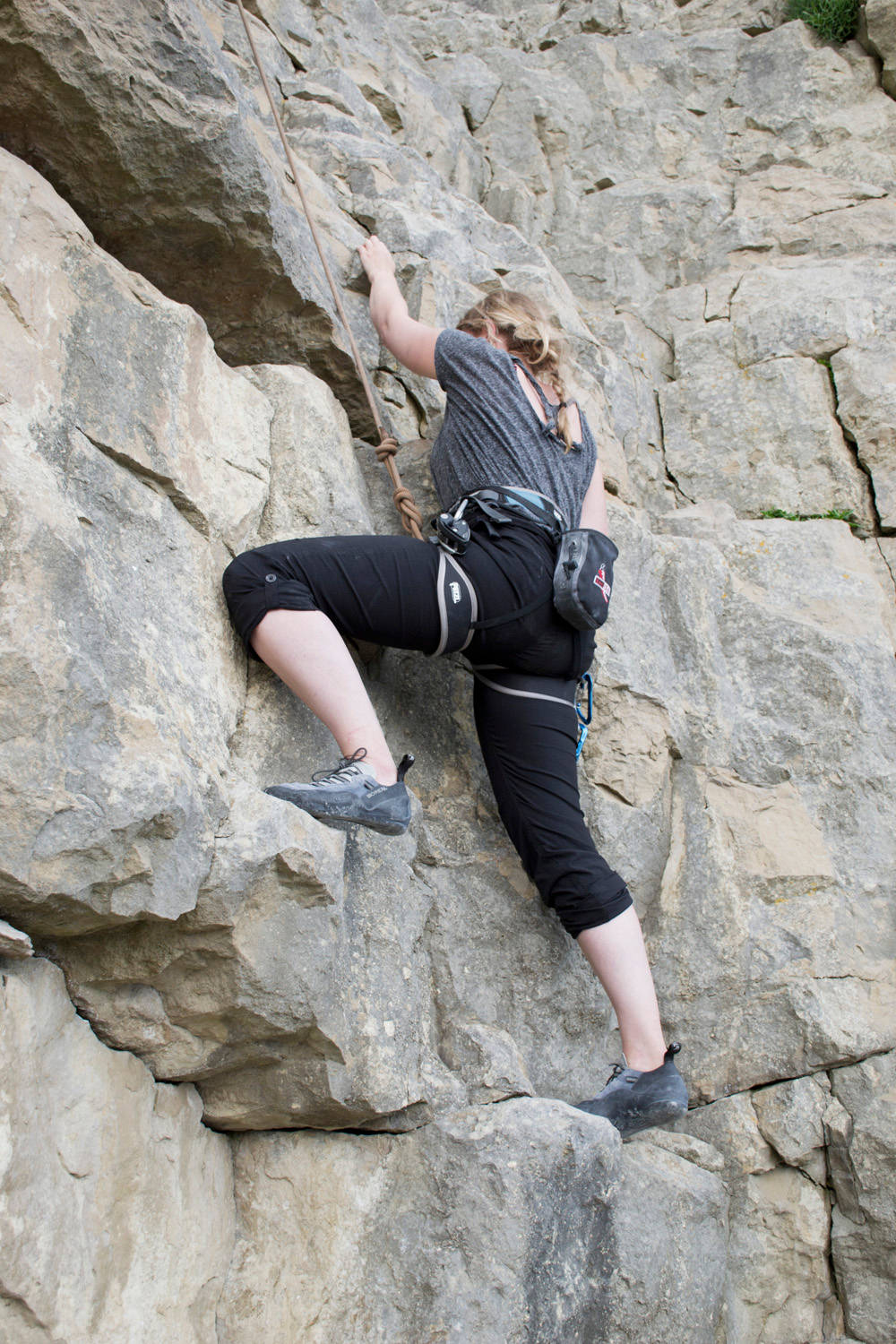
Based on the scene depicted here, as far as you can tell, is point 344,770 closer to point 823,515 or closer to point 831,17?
point 823,515

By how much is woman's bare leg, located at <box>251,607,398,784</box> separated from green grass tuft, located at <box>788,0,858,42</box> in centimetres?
665

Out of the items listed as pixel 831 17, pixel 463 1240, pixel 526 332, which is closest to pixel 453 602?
pixel 526 332

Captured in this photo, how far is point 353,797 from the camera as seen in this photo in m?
2.61

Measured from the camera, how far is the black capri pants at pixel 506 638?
9.48 feet

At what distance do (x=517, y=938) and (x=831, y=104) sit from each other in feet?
20.5

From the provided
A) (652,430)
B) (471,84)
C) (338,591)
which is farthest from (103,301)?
(471,84)

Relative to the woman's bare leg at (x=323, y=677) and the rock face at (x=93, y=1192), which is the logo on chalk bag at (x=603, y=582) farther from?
the rock face at (x=93, y=1192)

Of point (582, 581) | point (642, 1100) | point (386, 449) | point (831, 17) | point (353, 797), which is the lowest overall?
point (642, 1100)

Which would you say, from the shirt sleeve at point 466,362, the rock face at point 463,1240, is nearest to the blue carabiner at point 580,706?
the shirt sleeve at point 466,362

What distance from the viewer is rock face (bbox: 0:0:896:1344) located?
222 centimetres

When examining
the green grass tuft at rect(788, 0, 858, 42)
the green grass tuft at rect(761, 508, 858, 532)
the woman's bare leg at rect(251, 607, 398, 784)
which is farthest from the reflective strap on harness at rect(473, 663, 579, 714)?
the green grass tuft at rect(788, 0, 858, 42)

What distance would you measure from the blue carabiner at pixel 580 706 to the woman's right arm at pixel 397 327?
122 centimetres

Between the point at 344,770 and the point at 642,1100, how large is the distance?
1.31 meters

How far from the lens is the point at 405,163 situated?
5629 mm
